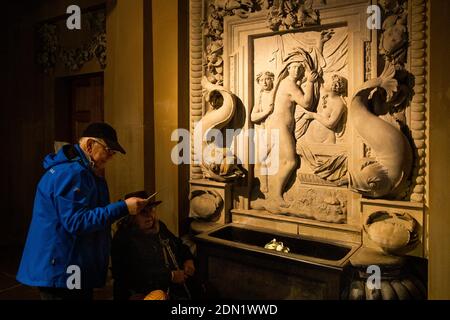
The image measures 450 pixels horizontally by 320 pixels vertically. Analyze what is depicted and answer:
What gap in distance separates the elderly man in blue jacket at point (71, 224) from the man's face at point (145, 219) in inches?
13.0

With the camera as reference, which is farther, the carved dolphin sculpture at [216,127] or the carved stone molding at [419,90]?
the carved dolphin sculpture at [216,127]

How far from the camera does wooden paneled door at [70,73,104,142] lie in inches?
192

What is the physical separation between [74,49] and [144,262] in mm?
3616

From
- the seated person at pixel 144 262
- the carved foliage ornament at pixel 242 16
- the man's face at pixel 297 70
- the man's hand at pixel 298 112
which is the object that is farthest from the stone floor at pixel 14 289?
the man's face at pixel 297 70

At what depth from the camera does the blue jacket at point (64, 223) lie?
216cm

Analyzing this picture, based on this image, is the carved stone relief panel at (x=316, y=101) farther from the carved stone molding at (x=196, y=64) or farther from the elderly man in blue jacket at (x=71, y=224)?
the elderly man in blue jacket at (x=71, y=224)

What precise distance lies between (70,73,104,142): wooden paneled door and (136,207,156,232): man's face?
8.59ft

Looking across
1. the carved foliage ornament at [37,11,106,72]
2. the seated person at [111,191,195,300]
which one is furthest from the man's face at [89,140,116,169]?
the carved foliage ornament at [37,11,106,72]

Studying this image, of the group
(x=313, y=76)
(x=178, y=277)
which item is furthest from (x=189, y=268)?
(x=313, y=76)

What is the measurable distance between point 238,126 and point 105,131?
182 cm

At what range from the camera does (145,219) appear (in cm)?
264

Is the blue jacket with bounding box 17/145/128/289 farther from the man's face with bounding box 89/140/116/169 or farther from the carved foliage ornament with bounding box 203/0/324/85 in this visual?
the carved foliage ornament with bounding box 203/0/324/85

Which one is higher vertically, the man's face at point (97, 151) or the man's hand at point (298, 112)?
the man's hand at point (298, 112)

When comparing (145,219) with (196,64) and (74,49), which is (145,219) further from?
(74,49)
